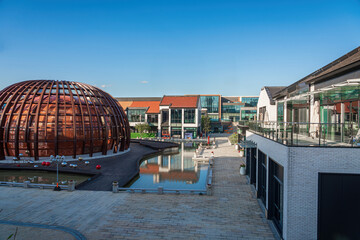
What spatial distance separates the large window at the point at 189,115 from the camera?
61406 mm

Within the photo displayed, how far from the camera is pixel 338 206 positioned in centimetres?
902

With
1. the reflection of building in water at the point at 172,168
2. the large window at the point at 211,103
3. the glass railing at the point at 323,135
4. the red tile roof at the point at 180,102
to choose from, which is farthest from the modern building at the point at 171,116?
the glass railing at the point at 323,135

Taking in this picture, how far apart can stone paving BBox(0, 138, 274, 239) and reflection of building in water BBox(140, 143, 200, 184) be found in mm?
6580

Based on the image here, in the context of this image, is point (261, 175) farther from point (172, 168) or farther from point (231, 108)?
point (231, 108)

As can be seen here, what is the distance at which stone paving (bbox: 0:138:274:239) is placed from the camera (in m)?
11.4

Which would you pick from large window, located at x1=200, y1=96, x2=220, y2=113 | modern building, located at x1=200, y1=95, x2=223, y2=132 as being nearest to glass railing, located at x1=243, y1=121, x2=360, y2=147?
modern building, located at x1=200, y1=95, x2=223, y2=132

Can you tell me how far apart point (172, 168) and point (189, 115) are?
33627 millimetres

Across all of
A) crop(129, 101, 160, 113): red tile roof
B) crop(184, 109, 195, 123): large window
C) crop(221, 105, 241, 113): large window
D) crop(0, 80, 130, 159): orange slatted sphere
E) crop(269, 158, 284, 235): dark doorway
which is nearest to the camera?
crop(269, 158, 284, 235): dark doorway

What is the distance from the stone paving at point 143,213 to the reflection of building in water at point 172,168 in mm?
6580

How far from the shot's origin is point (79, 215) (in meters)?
13.5

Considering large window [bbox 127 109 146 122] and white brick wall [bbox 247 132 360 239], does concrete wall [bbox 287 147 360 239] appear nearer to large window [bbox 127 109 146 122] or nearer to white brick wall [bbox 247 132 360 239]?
white brick wall [bbox 247 132 360 239]

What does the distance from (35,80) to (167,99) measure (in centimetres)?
3597

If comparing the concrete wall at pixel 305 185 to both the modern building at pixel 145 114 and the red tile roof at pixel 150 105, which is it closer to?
the modern building at pixel 145 114

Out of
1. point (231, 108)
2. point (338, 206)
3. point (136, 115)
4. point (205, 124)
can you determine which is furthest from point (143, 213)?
point (231, 108)
